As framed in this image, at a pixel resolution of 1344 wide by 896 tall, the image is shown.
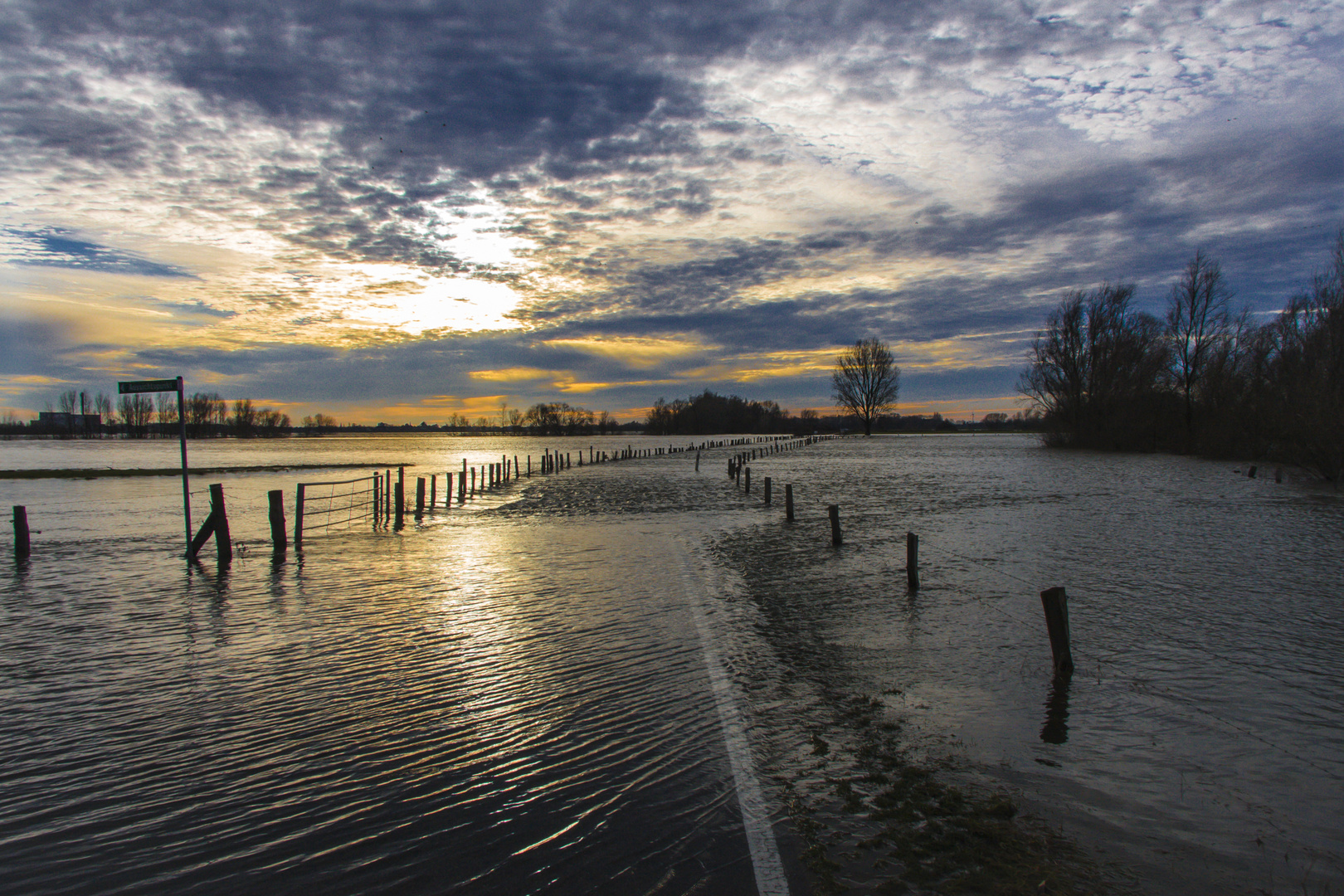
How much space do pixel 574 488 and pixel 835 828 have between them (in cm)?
3244

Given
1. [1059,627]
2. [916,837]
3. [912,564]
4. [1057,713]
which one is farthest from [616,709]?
[912,564]

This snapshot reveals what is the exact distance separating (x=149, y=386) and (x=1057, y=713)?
15.3 m

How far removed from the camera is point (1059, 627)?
760cm

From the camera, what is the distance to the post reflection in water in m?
6.09

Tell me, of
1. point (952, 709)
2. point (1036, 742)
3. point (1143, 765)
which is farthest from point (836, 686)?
point (1143, 765)

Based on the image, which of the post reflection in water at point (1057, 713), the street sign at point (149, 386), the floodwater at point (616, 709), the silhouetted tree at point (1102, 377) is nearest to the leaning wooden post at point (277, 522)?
the floodwater at point (616, 709)

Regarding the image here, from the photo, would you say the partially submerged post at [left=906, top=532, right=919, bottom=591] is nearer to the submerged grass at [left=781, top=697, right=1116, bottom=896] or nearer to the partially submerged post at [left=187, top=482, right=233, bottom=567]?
the submerged grass at [left=781, top=697, right=1116, bottom=896]

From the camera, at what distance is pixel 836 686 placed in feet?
23.7

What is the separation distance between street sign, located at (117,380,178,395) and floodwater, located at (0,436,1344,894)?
3596 millimetres

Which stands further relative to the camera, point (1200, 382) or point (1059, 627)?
point (1200, 382)

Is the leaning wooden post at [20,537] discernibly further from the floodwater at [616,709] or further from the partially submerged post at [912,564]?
the partially submerged post at [912,564]

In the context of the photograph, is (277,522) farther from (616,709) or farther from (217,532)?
(616,709)

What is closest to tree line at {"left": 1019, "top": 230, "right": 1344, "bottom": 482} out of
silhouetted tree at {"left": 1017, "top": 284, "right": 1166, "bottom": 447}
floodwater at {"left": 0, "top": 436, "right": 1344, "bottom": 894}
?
silhouetted tree at {"left": 1017, "top": 284, "right": 1166, "bottom": 447}

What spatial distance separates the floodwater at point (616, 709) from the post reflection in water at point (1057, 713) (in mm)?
41
